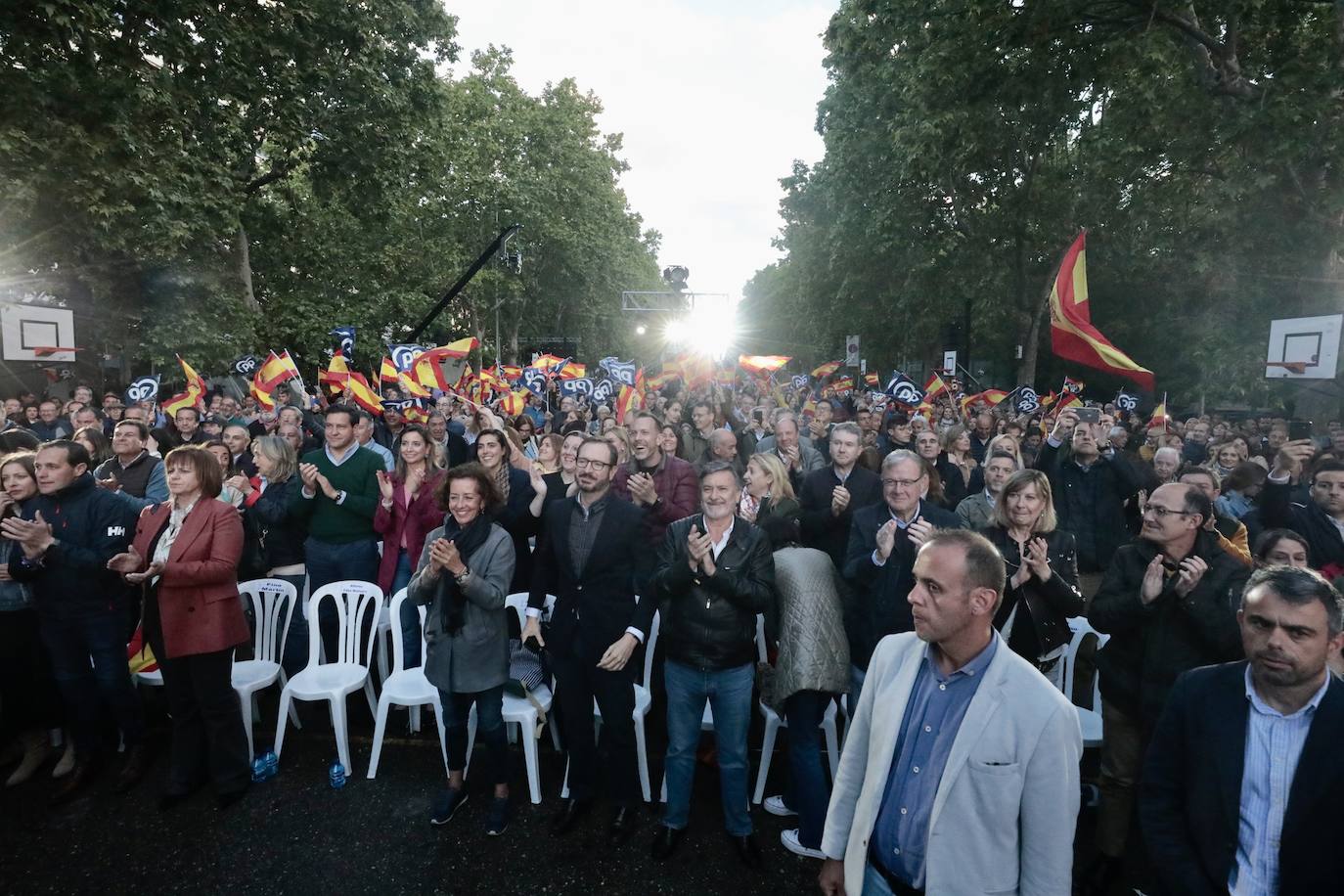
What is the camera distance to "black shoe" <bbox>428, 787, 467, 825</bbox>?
3.79 m

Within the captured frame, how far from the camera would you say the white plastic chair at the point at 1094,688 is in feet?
12.3

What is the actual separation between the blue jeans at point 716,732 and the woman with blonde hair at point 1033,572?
131 centimetres

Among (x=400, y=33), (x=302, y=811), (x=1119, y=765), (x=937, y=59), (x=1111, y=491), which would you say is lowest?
(x=302, y=811)

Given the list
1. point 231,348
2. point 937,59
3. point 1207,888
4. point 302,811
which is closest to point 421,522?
point 302,811

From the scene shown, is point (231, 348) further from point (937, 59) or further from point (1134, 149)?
point (1134, 149)

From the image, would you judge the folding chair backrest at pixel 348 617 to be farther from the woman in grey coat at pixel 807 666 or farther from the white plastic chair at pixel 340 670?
the woman in grey coat at pixel 807 666

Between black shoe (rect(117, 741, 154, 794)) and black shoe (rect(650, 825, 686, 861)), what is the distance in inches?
119

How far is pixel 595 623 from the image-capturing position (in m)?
3.74

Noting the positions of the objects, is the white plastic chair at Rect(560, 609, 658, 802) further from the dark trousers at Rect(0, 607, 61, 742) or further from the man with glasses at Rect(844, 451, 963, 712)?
the dark trousers at Rect(0, 607, 61, 742)

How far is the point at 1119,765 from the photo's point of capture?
3.30m

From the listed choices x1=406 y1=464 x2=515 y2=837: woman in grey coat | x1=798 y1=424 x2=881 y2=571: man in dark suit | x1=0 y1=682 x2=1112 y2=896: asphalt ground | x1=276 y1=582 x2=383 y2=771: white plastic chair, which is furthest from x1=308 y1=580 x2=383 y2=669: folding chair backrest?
x1=798 y1=424 x2=881 y2=571: man in dark suit

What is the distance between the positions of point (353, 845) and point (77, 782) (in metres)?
1.80

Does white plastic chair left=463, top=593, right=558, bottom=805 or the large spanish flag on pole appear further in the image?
the large spanish flag on pole

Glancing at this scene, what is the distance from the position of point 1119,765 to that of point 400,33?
20.1m
